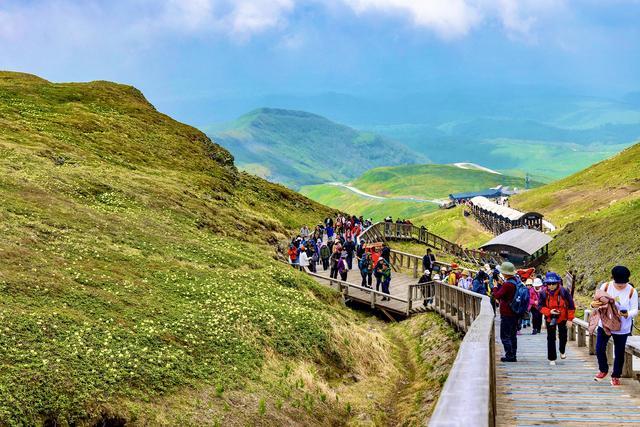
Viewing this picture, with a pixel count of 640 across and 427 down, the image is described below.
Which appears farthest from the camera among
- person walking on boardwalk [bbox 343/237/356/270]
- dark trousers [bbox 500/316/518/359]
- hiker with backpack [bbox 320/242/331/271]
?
hiker with backpack [bbox 320/242/331/271]

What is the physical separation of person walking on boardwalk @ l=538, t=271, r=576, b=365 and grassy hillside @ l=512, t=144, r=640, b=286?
28953 millimetres

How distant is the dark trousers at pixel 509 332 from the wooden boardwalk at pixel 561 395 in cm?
30

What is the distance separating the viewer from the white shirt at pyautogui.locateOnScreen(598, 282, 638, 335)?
43.5 feet

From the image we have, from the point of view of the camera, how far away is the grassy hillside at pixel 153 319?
53.3 ft

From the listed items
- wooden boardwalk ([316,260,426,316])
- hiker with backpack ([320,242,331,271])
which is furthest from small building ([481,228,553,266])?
hiker with backpack ([320,242,331,271])

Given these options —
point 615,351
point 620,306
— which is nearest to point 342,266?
point 615,351

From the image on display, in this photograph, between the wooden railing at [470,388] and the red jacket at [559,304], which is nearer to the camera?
the wooden railing at [470,388]

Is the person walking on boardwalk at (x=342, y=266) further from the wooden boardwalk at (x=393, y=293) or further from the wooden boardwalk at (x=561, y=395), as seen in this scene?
the wooden boardwalk at (x=561, y=395)

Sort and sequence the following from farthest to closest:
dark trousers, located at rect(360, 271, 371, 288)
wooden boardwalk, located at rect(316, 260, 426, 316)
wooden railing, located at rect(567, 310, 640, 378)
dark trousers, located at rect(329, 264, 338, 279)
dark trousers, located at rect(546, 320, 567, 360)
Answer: dark trousers, located at rect(329, 264, 338, 279)
dark trousers, located at rect(360, 271, 371, 288)
wooden boardwalk, located at rect(316, 260, 426, 316)
dark trousers, located at rect(546, 320, 567, 360)
wooden railing, located at rect(567, 310, 640, 378)

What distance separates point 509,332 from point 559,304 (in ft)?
5.15

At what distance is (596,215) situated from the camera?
74.9 metres

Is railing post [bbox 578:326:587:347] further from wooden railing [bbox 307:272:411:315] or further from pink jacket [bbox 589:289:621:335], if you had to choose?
wooden railing [bbox 307:272:411:315]

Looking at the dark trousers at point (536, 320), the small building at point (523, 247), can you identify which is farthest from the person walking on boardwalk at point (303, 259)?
the small building at point (523, 247)

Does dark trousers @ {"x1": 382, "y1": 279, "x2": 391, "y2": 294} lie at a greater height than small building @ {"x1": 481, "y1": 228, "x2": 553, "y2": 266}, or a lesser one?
lesser
